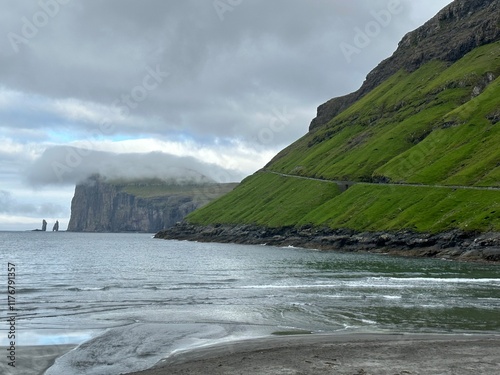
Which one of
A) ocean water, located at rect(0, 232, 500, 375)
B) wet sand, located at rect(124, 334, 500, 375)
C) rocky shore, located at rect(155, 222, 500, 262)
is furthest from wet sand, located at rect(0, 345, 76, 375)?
rocky shore, located at rect(155, 222, 500, 262)

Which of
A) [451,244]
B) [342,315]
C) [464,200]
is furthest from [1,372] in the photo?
[464,200]

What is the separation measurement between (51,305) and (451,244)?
107m

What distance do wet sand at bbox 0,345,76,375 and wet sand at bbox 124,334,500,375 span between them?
7.23m

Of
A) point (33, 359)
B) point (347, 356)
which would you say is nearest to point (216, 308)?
point (33, 359)

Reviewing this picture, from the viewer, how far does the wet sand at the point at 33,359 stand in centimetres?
2898

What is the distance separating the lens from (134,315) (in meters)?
48.1

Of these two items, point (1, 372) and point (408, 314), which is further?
point (408, 314)

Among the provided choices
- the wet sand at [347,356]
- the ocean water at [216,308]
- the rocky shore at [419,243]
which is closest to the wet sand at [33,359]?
the ocean water at [216,308]

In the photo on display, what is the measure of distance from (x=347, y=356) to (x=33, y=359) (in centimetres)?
2029

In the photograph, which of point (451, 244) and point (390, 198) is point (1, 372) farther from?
point (390, 198)

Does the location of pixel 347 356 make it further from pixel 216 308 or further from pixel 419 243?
pixel 419 243

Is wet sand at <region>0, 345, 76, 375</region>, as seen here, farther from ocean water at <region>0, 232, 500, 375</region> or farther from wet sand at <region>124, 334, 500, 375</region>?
wet sand at <region>124, 334, 500, 375</region>

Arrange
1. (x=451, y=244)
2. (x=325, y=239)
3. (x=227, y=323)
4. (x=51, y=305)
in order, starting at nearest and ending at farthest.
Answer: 1. (x=227, y=323)
2. (x=51, y=305)
3. (x=451, y=244)
4. (x=325, y=239)

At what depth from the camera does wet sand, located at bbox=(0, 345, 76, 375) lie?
29.0 metres
